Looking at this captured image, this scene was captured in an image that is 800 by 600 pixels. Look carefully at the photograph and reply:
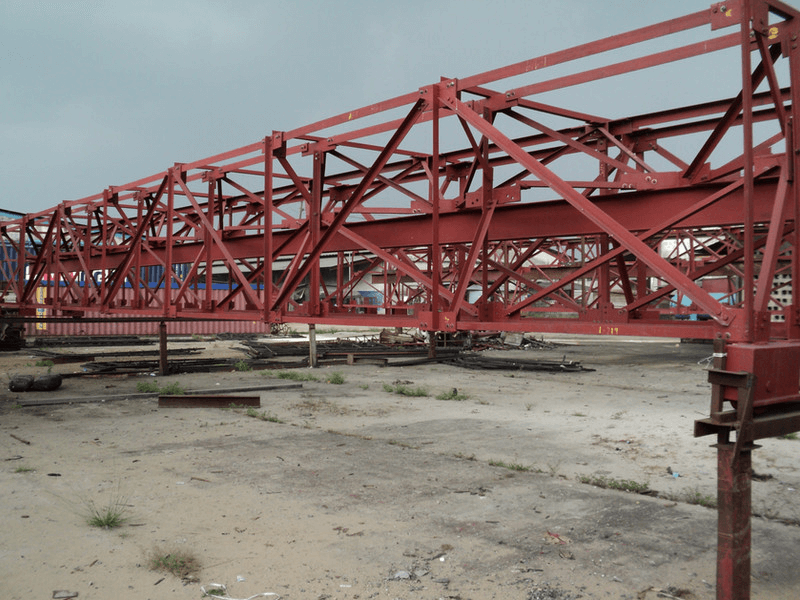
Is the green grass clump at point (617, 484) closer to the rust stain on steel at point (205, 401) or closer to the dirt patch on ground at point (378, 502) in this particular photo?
the dirt patch on ground at point (378, 502)

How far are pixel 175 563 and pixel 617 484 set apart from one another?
4556 millimetres

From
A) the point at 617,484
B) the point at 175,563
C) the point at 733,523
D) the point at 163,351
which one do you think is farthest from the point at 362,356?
the point at 733,523

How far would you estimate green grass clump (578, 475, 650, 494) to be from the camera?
6.63m

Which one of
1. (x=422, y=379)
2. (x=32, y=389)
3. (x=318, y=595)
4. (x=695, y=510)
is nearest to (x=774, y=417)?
(x=695, y=510)

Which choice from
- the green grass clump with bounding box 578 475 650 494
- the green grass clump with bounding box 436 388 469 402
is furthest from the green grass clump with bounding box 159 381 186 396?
the green grass clump with bounding box 578 475 650 494

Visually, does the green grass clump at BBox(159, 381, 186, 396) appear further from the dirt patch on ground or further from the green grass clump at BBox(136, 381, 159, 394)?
the dirt patch on ground

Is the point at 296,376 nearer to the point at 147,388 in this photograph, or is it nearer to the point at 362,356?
the point at 147,388

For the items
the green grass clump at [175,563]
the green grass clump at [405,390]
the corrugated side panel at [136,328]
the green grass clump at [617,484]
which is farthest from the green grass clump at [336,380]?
the corrugated side panel at [136,328]

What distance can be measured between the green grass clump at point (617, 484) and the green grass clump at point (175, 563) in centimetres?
422

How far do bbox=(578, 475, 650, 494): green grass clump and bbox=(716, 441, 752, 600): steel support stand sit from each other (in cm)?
303

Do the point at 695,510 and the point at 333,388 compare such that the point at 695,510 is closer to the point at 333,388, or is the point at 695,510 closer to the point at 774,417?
the point at 774,417

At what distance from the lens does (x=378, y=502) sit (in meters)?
6.20

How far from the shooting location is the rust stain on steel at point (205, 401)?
11812 mm

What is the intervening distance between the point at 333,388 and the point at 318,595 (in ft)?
33.9
